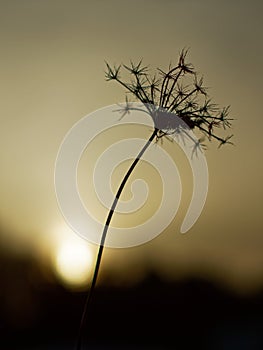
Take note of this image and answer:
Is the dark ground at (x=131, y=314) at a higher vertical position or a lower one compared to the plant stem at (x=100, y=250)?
higher

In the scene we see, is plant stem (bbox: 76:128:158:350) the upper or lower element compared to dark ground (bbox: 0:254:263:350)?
lower

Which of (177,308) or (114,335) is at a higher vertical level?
(177,308)

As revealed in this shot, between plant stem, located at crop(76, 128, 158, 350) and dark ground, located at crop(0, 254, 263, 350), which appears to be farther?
dark ground, located at crop(0, 254, 263, 350)

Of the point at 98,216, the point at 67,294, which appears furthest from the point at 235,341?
the point at 98,216

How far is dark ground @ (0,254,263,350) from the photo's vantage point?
9.00 feet

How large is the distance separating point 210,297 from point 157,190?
7.92ft

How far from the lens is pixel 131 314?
3.47 m

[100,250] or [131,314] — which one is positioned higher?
[131,314]

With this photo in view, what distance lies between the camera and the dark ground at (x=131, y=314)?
274 centimetres

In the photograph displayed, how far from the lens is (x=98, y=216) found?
4.34 ft

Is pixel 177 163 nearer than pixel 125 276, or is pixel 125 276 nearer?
pixel 177 163

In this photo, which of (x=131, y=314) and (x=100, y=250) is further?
(x=131, y=314)

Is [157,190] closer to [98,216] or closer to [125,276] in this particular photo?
[98,216]

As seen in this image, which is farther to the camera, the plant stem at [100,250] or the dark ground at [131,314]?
the dark ground at [131,314]
